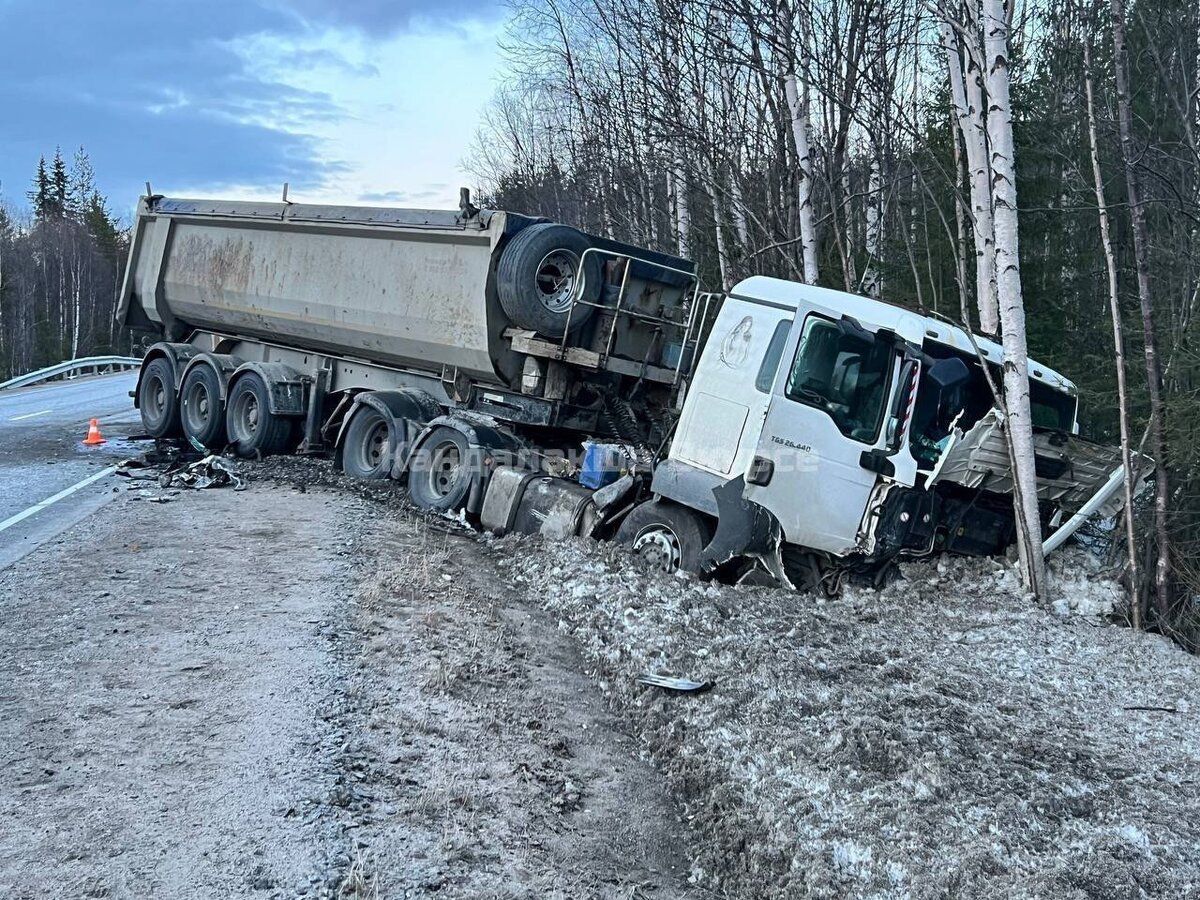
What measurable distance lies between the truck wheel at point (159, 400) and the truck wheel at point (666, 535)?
9323 mm

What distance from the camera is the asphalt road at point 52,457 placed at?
9.16m

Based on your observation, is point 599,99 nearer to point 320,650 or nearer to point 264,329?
point 264,329

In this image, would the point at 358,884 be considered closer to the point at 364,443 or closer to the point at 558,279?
the point at 558,279

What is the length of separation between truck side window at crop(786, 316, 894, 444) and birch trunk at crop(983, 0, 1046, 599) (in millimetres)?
1022

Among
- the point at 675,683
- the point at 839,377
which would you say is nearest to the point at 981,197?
the point at 839,377

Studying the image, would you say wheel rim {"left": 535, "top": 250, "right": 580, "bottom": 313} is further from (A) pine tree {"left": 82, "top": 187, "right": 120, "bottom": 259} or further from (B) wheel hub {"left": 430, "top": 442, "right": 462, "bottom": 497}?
(A) pine tree {"left": 82, "top": 187, "right": 120, "bottom": 259}

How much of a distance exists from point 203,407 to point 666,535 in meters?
9.12

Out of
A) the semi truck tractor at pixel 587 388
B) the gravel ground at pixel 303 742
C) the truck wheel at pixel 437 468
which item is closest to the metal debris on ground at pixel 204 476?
the semi truck tractor at pixel 587 388

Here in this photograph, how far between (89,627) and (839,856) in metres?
4.38

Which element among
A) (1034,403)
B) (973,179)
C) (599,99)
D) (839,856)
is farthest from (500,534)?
(599,99)

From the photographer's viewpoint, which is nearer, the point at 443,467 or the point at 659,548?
the point at 659,548

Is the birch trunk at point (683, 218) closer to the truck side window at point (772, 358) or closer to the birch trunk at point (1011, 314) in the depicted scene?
the birch trunk at point (1011, 314)

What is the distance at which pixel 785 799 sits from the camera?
4371mm

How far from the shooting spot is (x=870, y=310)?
7.20m
